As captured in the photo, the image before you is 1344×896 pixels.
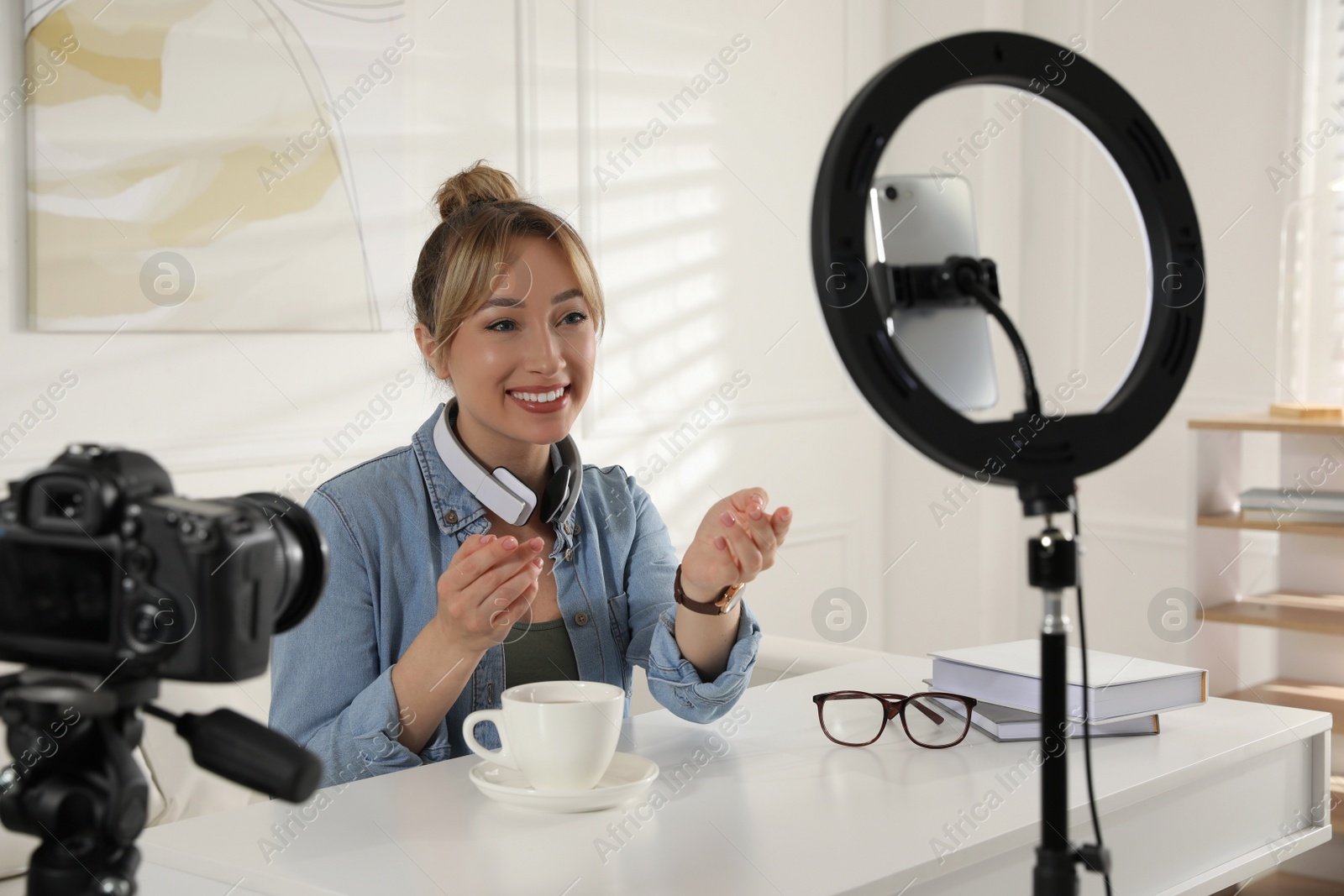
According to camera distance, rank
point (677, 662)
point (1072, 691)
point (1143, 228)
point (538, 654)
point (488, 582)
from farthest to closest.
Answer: point (538, 654)
point (677, 662)
point (1072, 691)
point (488, 582)
point (1143, 228)

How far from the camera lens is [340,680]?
4.60 ft

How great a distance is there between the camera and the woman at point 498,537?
1.31 meters

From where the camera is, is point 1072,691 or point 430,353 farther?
point 430,353

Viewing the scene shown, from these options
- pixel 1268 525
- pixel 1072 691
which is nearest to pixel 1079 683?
pixel 1072 691

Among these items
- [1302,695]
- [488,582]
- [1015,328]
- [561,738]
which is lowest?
[1302,695]

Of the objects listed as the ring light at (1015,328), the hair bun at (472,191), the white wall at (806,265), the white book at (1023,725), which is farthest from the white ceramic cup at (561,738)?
the white wall at (806,265)

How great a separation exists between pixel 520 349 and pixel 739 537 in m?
0.48

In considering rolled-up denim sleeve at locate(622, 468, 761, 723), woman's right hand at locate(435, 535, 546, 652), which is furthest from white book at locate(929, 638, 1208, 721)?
woman's right hand at locate(435, 535, 546, 652)

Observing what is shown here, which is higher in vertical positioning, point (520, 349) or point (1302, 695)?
point (520, 349)

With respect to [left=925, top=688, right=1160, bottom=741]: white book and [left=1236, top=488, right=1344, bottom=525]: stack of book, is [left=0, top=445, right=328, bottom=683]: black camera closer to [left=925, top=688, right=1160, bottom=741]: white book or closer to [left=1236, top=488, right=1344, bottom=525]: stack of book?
[left=925, top=688, right=1160, bottom=741]: white book

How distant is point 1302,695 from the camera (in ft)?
9.19

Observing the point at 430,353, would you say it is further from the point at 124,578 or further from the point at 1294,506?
the point at 1294,506

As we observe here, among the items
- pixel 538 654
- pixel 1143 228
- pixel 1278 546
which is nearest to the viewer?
pixel 1143 228

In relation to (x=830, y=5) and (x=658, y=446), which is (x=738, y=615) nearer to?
(x=658, y=446)
